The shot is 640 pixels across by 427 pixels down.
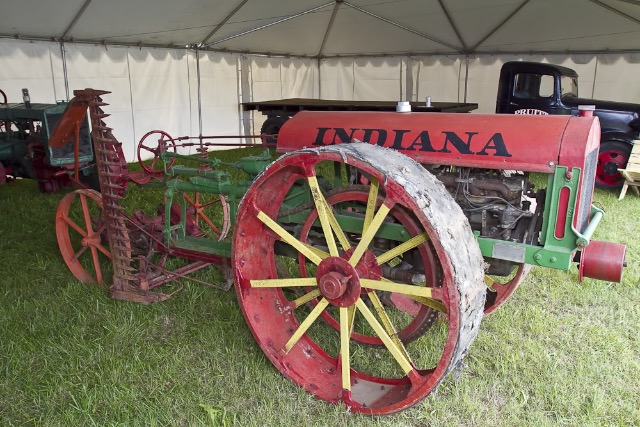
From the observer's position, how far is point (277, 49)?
11.3 metres

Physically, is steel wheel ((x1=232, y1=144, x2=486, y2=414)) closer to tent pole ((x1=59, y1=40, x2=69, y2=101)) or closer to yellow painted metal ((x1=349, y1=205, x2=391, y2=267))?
yellow painted metal ((x1=349, y1=205, x2=391, y2=267))

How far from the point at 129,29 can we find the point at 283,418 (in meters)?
7.41

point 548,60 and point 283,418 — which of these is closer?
point 283,418

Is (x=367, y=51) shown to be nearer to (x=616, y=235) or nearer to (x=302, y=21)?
(x=302, y=21)

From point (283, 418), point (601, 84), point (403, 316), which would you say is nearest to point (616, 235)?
point (403, 316)

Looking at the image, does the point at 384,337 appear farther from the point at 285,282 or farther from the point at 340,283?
the point at 285,282

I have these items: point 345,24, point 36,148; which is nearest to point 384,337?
point 36,148

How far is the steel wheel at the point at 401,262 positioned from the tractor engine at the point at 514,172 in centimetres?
28

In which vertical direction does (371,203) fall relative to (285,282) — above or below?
above

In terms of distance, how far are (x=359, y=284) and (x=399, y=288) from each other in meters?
0.20

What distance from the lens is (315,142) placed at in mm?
2875

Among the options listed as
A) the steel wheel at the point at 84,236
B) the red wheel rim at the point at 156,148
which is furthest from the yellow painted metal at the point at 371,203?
the red wheel rim at the point at 156,148

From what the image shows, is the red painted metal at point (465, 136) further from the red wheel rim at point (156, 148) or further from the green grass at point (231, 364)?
the red wheel rim at point (156, 148)

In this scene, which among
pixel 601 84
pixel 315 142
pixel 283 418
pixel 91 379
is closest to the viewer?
pixel 283 418
